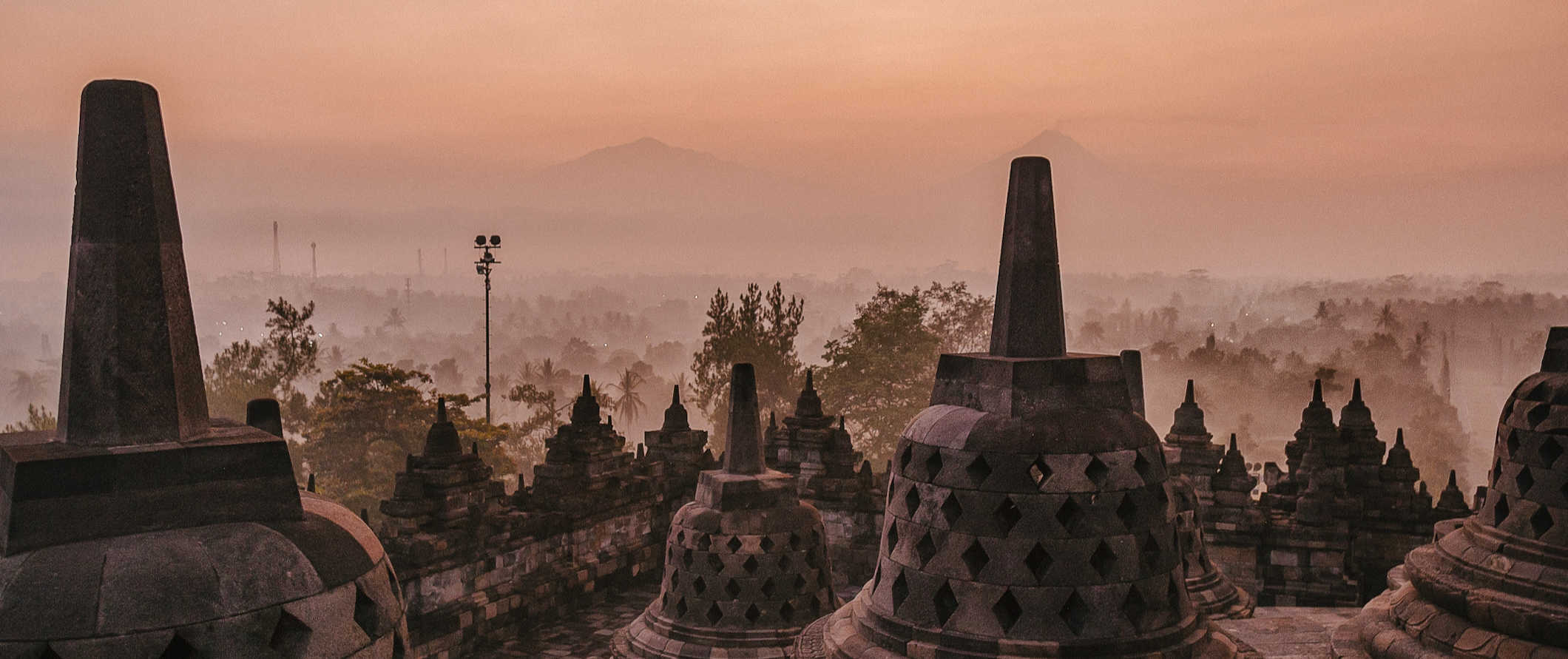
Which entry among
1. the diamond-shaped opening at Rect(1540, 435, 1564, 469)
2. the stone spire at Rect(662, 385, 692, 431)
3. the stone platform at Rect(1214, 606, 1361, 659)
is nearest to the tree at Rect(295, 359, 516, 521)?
the stone spire at Rect(662, 385, 692, 431)

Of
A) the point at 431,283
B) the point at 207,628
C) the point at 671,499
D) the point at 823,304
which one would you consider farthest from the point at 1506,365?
the point at 431,283

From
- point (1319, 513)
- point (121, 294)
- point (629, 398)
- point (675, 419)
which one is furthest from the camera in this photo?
point (629, 398)

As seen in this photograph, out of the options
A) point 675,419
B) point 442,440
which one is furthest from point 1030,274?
point 675,419

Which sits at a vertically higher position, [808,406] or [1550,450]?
[1550,450]

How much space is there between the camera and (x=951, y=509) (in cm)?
549

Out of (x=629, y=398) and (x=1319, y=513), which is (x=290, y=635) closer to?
(x=1319, y=513)

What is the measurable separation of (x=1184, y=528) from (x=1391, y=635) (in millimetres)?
3751

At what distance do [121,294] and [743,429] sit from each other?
8.61 m

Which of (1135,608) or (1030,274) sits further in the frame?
(1030,274)

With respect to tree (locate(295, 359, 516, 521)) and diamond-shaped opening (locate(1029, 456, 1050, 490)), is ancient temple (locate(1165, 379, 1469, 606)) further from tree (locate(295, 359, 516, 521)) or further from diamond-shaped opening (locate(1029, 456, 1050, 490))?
tree (locate(295, 359, 516, 521))

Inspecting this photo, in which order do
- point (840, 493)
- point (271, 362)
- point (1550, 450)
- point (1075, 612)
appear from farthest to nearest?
point (271, 362) → point (840, 493) → point (1550, 450) → point (1075, 612)

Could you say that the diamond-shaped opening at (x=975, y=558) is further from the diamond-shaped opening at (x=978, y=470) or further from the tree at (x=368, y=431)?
the tree at (x=368, y=431)

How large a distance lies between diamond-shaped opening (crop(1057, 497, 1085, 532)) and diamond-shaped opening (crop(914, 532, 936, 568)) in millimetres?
720

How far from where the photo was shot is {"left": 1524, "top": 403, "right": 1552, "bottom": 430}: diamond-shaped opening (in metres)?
6.43
